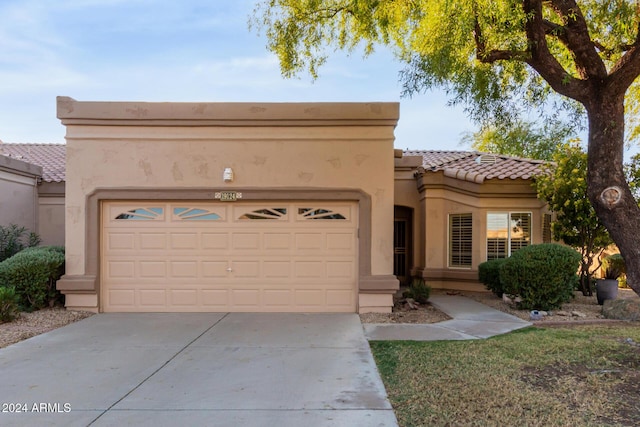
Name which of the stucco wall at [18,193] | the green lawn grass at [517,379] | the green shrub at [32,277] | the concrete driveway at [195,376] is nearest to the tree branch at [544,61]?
the green lawn grass at [517,379]

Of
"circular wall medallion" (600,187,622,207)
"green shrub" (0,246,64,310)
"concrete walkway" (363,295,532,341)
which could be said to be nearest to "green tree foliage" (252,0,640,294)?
"circular wall medallion" (600,187,622,207)

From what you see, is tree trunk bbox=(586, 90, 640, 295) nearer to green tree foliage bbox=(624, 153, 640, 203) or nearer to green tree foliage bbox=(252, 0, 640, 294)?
green tree foliage bbox=(252, 0, 640, 294)

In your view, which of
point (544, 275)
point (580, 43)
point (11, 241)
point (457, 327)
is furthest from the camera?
point (11, 241)

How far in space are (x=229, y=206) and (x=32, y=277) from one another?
441 centimetres

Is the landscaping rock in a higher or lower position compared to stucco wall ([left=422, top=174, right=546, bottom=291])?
lower

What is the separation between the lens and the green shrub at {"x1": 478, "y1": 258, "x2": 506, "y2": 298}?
11.7 meters

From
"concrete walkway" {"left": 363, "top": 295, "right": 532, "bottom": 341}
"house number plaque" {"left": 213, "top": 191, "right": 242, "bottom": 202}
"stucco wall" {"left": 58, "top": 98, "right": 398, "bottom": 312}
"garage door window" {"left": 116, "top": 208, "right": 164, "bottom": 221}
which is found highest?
"stucco wall" {"left": 58, "top": 98, "right": 398, "bottom": 312}

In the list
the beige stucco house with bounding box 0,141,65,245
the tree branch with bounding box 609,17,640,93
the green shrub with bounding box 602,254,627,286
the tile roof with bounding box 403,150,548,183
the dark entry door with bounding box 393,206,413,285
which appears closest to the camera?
the tree branch with bounding box 609,17,640,93

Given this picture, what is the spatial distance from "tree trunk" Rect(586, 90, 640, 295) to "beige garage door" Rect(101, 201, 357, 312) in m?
4.82

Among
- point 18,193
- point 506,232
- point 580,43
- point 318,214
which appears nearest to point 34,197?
point 18,193

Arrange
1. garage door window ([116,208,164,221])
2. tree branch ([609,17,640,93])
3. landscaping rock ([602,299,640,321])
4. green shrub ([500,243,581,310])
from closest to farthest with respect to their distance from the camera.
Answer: tree branch ([609,17,640,93]) → landscaping rock ([602,299,640,321]) → green shrub ([500,243,581,310]) → garage door window ([116,208,164,221])

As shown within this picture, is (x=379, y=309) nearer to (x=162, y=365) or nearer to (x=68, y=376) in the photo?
(x=162, y=365)

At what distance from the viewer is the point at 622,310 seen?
9.24 metres

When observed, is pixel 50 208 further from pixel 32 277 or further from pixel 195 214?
pixel 195 214
